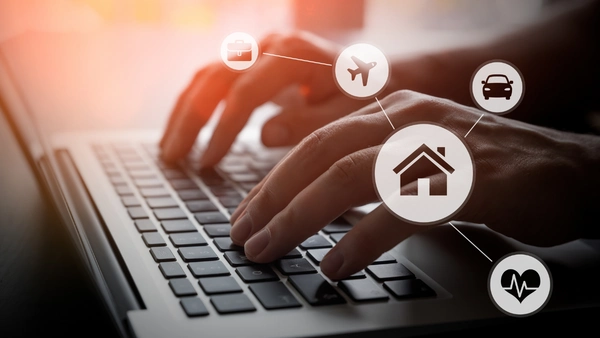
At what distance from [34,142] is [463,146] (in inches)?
22.0

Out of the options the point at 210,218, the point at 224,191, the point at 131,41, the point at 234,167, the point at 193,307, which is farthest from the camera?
the point at 131,41

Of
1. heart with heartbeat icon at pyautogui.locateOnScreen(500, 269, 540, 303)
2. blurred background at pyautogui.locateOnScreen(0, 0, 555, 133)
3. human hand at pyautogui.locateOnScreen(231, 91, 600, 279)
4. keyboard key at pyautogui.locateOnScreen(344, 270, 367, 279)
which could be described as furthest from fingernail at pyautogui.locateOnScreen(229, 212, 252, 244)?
blurred background at pyautogui.locateOnScreen(0, 0, 555, 133)

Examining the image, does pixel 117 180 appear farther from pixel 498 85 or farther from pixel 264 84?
pixel 498 85

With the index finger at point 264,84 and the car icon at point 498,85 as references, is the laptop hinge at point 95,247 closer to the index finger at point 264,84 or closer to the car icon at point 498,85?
the index finger at point 264,84

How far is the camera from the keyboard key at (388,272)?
43 cm

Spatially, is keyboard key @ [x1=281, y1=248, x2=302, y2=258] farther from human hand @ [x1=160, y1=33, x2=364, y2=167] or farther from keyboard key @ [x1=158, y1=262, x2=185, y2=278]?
human hand @ [x1=160, y1=33, x2=364, y2=167]

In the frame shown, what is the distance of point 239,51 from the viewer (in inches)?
29.7

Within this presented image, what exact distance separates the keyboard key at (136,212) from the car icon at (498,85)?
0.35m

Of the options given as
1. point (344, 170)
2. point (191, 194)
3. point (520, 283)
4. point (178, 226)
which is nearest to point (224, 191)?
point (191, 194)

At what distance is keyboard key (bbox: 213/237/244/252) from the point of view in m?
0.48

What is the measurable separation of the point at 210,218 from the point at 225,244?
0.08 metres

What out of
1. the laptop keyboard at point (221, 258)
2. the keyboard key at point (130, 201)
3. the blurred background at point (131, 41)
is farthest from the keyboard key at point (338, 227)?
the blurred background at point (131, 41)

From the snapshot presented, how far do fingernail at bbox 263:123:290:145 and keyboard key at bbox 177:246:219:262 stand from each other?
0.38 meters

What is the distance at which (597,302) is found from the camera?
41 centimetres
